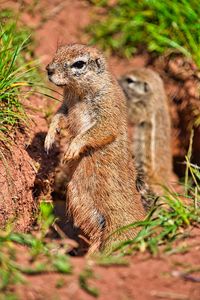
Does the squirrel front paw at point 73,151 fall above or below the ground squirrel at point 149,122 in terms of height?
above

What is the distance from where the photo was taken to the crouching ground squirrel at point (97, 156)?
20.3ft

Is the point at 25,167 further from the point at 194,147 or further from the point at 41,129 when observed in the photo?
the point at 194,147

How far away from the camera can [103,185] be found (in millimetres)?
6262

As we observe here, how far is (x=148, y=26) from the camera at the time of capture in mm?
8820

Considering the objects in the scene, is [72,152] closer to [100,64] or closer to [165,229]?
[100,64]

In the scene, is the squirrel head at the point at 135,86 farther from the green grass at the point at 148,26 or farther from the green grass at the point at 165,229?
the green grass at the point at 165,229

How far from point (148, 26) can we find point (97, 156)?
126 inches

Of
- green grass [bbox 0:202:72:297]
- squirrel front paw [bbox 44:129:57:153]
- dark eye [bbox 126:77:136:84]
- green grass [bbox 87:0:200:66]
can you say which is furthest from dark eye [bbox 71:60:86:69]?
dark eye [bbox 126:77:136:84]

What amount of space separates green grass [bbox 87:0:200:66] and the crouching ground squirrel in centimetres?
248

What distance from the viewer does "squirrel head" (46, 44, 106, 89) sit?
605 cm

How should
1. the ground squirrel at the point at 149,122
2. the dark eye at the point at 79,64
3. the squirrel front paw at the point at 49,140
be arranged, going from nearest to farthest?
the dark eye at the point at 79,64 → the squirrel front paw at the point at 49,140 → the ground squirrel at the point at 149,122

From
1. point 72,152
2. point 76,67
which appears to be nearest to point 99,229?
point 72,152

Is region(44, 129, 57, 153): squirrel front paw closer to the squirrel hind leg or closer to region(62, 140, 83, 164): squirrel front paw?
region(62, 140, 83, 164): squirrel front paw

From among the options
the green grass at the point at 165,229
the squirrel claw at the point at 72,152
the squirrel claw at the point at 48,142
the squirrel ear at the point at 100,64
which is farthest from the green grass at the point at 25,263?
the squirrel ear at the point at 100,64
